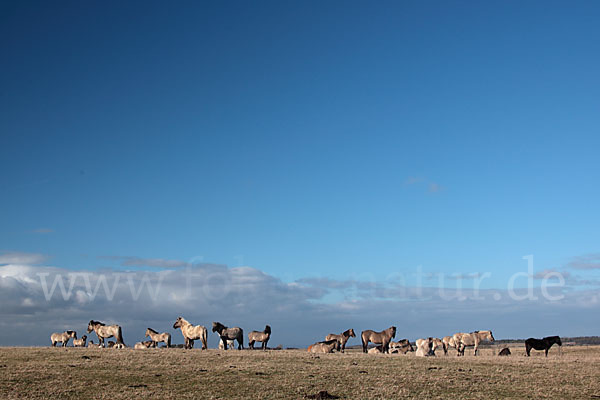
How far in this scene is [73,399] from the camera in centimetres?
2098

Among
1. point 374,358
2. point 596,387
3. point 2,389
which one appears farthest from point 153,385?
point 596,387

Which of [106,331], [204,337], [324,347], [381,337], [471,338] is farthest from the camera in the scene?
[471,338]

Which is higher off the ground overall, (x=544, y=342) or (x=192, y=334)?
(x=192, y=334)

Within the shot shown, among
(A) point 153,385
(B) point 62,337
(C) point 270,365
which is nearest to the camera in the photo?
(A) point 153,385

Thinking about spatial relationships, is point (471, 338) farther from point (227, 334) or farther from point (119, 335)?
point (119, 335)

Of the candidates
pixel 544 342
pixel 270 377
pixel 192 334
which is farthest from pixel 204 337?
pixel 544 342

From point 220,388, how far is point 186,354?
1148 centimetres

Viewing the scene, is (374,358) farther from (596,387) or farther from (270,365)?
(596,387)

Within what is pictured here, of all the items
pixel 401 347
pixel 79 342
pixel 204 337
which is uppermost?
pixel 204 337

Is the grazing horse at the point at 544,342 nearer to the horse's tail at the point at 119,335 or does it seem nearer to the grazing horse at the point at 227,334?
the grazing horse at the point at 227,334

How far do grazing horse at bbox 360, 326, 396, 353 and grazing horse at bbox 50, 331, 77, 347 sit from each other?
82.9 ft

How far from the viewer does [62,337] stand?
155ft

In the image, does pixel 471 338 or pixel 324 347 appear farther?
pixel 471 338

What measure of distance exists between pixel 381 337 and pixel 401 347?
2.49 meters
